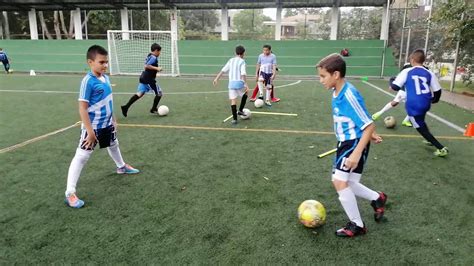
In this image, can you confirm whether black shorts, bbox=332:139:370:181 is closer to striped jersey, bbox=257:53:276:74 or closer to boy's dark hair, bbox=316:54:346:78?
boy's dark hair, bbox=316:54:346:78

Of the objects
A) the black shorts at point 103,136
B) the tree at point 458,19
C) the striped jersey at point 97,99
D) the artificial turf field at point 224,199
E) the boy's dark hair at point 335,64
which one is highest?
the tree at point 458,19

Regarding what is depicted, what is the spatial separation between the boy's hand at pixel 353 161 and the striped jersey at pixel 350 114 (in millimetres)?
206

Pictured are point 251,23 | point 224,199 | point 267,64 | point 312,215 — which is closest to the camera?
point 312,215

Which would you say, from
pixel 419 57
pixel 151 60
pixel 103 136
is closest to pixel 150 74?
pixel 151 60

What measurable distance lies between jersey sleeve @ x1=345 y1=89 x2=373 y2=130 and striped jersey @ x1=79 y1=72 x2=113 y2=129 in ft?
8.29

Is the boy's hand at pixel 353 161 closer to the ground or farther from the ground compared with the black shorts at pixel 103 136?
farther from the ground

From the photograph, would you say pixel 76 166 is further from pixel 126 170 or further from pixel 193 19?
pixel 193 19

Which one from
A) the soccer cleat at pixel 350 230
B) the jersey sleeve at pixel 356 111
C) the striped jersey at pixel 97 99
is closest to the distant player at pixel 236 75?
the striped jersey at pixel 97 99

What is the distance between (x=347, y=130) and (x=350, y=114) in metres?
0.16

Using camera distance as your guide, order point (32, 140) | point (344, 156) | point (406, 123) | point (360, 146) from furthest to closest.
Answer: point (406, 123), point (32, 140), point (344, 156), point (360, 146)

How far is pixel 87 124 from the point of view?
3.78 m

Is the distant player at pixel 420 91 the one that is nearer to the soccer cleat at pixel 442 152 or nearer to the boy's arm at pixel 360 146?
the soccer cleat at pixel 442 152

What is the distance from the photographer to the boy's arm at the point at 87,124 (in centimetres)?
373

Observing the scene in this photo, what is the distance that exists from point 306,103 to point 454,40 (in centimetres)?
610
